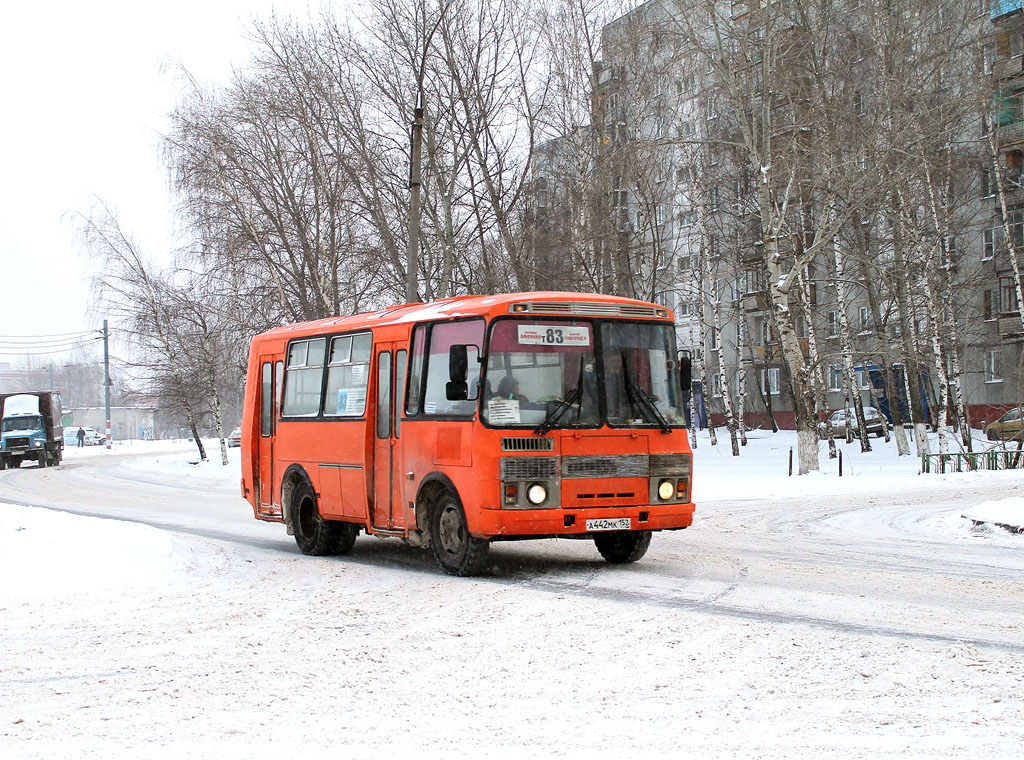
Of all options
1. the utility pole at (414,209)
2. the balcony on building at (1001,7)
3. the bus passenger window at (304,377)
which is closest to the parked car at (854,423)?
the balcony on building at (1001,7)

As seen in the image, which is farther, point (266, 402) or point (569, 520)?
point (266, 402)

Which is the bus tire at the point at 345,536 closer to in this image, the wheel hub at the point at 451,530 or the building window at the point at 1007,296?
the wheel hub at the point at 451,530

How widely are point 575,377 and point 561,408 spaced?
0.37 metres

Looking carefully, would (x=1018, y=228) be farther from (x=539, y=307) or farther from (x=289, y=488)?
(x=539, y=307)

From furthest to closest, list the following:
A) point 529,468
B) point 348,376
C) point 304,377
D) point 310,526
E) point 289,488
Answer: point 289,488 < point 304,377 < point 310,526 < point 348,376 < point 529,468

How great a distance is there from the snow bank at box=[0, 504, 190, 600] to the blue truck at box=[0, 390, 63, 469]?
47.7 metres

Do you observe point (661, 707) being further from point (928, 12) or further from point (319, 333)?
point (928, 12)

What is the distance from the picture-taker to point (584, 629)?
8.93m

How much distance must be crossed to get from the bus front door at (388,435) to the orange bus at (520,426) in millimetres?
23

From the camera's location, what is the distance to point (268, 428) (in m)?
17.2

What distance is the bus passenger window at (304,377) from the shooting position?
1568 centimetres

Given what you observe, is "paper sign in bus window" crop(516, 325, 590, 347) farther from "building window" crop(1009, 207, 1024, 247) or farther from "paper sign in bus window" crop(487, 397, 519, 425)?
"building window" crop(1009, 207, 1024, 247)

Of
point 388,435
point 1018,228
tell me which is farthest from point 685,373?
point 1018,228

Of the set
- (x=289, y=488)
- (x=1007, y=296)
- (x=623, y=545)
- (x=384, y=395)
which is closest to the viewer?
(x=623, y=545)
